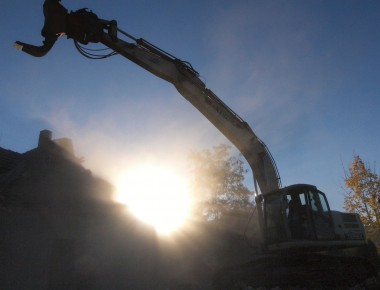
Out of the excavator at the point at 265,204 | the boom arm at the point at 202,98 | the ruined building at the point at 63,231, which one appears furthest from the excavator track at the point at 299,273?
the ruined building at the point at 63,231

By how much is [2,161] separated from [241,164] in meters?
32.4

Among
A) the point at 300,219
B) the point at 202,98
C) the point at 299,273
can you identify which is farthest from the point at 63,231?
the point at 299,273

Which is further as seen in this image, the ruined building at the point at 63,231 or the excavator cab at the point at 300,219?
the ruined building at the point at 63,231

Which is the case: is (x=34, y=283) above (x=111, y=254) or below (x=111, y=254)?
below

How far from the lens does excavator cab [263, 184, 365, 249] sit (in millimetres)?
9156

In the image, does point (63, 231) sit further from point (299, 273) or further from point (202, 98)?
point (299, 273)

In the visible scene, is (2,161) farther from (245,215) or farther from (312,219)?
(245,215)

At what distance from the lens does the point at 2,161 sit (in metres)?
20.2

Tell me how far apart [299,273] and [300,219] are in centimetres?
182

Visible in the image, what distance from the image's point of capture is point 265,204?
9891mm

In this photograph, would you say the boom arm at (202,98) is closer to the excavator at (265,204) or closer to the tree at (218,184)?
the excavator at (265,204)

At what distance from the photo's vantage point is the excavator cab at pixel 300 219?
9.16 m

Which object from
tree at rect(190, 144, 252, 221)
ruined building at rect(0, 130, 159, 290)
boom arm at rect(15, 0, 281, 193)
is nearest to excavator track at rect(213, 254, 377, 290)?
boom arm at rect(15, 0, 281, 193)

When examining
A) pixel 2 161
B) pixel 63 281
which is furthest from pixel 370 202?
pixel 2 161
